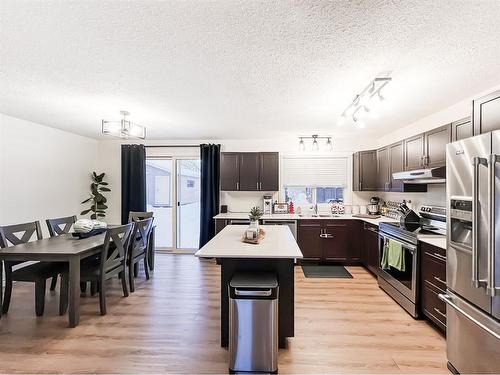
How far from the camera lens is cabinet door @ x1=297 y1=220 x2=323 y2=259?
4.71m

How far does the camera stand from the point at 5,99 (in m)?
3.06

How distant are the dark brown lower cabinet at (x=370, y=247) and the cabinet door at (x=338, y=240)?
0.23 metres

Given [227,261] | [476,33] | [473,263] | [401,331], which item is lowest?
[401,331]

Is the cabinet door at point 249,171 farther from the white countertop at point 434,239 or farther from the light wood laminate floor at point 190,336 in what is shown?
the white countertop at point 434,239

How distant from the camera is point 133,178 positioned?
545 cm

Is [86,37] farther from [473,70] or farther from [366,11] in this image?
Answer: [473,70]

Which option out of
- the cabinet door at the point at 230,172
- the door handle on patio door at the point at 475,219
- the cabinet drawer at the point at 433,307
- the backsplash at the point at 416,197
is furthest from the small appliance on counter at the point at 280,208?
the door handle on patio door at the point at 475,219

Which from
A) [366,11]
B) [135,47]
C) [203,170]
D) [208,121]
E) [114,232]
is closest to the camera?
[366,11]

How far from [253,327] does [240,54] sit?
2.09 m

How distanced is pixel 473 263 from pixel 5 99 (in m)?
4.81

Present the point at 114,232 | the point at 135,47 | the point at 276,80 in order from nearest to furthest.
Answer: the point at 135,47 < the point at 276,80 < the point at 114,232

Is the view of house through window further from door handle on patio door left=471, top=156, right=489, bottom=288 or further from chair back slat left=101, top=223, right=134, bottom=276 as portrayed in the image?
door handle on patio door left=471, top=156, right=489, bottom=288

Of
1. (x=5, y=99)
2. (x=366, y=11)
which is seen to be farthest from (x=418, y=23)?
(x=5, y=99)

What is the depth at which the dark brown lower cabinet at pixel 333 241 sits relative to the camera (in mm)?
4676
